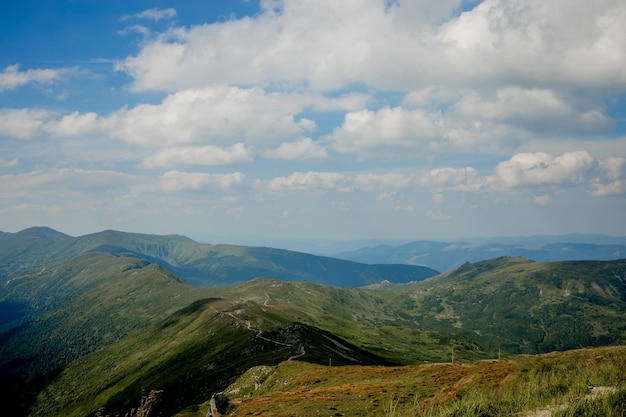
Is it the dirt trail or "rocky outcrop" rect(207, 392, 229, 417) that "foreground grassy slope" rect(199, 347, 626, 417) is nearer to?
the dirt trail

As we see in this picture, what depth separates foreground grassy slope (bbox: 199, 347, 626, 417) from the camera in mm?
21953

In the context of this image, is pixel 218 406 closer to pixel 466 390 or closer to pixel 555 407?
pixel 466 390

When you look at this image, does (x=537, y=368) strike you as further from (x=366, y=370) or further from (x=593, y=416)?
(x=366, y=370)

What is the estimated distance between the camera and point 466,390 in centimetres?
3428

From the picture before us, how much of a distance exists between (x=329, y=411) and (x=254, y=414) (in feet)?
35.6

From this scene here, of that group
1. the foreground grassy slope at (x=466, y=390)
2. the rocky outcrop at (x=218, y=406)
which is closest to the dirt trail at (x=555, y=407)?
the foreground grassy slope at (x=466, y=390)

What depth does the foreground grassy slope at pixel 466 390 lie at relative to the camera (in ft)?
72.0

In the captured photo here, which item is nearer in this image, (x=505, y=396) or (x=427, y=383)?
(x=505, y=396)

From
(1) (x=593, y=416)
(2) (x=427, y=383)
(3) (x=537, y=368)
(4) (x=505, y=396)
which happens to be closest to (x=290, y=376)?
(2) (x=427, y=383)

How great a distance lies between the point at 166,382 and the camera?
178 meters

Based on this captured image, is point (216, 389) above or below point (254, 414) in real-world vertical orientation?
below

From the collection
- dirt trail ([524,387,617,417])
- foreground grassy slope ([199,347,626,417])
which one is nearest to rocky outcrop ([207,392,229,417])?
foreground grassy slope ([199,347,626,417])

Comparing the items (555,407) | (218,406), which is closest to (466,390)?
(555,407)

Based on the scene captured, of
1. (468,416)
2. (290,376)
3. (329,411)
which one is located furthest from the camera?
(290,376)
